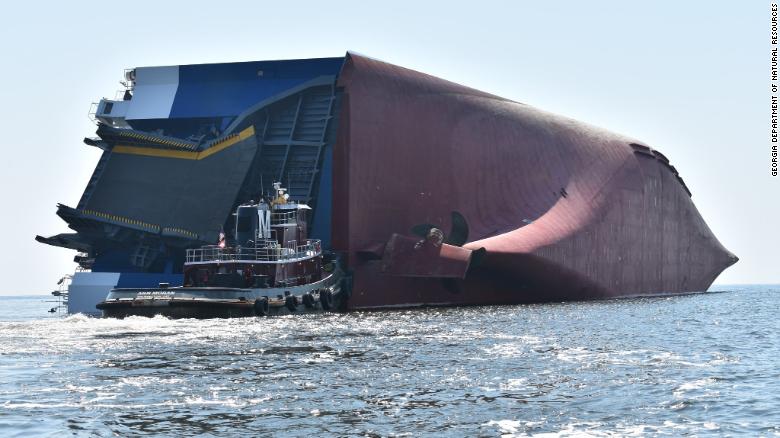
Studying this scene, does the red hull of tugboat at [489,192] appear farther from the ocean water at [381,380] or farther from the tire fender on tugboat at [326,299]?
the ocean water at [381,380]

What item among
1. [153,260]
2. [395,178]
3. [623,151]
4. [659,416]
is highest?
[623,151]

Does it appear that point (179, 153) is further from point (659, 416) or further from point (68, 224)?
point (659, 416)

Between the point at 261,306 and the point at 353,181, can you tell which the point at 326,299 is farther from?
the point at 353,181

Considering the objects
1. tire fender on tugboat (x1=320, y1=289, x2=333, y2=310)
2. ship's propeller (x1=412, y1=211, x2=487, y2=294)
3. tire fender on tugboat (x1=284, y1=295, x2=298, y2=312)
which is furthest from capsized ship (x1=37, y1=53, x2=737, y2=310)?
tire fender on tugboat (x1=284, y1=295, x2=298, y2=312)

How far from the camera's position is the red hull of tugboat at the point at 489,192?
50750mm

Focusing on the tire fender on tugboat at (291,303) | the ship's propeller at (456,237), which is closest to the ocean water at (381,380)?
the tire fender on tugboat at (291,303)

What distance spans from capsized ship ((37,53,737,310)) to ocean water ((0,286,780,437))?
12728 mm

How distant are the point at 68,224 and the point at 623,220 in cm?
3556

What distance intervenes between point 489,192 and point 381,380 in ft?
119

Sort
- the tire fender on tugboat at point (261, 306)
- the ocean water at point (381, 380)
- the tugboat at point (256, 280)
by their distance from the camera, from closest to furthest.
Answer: the ocean water at point (381, 380) < the tugboat at point (256, 280) < the tire fender on tugboat at point (261, 306)

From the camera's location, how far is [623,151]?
73312 millimetres

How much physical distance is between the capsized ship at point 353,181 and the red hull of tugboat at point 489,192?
10cm

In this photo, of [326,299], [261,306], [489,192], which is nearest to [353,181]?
[326,299]

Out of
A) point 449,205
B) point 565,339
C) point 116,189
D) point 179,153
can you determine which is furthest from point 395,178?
point 565,339
